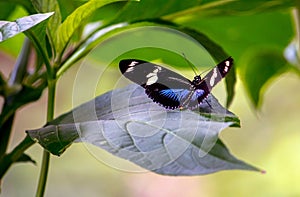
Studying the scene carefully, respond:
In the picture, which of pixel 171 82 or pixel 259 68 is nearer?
pixel 171 82

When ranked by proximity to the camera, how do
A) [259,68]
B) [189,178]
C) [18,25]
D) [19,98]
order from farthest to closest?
[189,178] < [259,68] < [19,98] < [18,25]

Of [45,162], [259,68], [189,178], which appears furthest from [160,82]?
[189,178]

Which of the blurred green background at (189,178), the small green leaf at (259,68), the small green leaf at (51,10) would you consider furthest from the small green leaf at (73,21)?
the blurred green background at (189,178)

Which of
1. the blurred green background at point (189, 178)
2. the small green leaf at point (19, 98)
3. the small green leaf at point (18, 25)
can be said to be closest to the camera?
the small green leaf at point (18, 25)

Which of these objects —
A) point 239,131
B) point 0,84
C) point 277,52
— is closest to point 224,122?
point 0,84

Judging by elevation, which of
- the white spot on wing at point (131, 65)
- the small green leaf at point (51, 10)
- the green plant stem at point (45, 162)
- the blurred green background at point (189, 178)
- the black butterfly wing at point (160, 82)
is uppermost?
the blurred green background at point (189, 178)

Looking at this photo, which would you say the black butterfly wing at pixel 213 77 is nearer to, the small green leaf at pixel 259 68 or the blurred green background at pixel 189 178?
the small green leaf at pixel 259 68

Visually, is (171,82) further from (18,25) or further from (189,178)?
(189,178)
